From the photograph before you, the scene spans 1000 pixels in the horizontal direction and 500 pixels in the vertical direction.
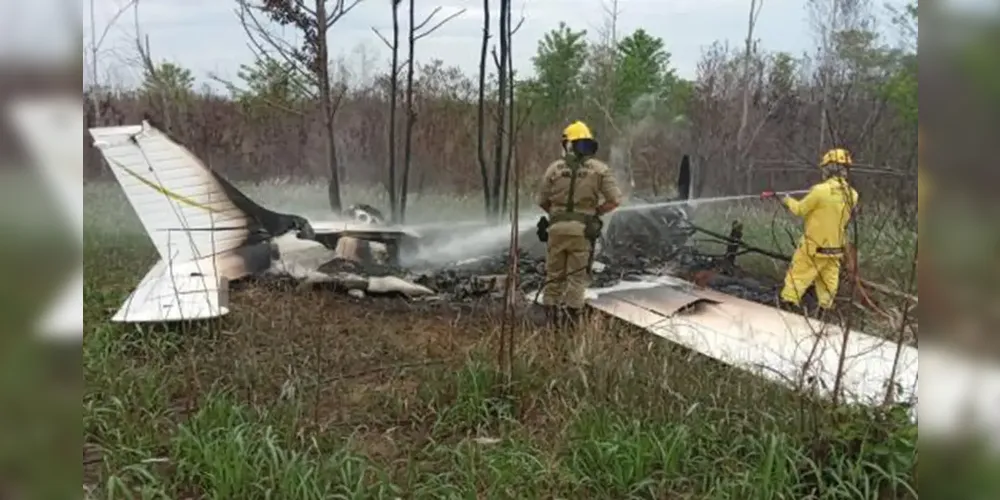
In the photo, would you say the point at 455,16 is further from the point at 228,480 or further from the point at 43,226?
the point at 43,226

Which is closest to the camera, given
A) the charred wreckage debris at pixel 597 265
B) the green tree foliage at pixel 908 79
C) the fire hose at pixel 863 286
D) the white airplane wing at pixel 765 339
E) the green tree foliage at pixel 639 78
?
the green tree foliage at pixel 908 79

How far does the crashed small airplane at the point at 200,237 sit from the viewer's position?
502 centimetres

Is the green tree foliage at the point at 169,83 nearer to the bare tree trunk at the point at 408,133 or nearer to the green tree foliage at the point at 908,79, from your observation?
the bare tree trunk at the point at 408,133

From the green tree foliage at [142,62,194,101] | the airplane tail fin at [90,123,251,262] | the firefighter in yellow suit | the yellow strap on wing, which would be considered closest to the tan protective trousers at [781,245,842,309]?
the firefighter in yellow suit

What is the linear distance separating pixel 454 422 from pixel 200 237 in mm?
3049

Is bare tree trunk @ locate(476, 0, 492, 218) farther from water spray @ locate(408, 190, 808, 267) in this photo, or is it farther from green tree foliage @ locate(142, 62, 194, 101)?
green tree foliage @ locate(142, 62, 194, 101)

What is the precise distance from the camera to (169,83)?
6961 mm

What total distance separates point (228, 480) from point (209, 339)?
183 cm

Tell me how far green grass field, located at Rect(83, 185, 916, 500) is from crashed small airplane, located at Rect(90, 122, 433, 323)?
27 cm

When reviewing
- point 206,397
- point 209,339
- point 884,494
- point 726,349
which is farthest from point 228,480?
point 726,349

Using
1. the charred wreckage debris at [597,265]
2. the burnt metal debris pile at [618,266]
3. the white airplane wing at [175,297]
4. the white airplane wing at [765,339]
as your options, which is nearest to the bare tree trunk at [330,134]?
the charred wreckage debris at [597,265]

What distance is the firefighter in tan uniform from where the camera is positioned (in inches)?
224

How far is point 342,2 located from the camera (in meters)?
7.13

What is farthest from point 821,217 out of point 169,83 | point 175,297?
point 169,83
